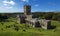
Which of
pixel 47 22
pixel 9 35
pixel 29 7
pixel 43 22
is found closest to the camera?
pixel 9 35

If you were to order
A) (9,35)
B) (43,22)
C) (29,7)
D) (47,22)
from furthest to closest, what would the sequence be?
(29,7) → (43,22) → (47,22) → (9,35)

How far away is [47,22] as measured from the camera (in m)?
42.8

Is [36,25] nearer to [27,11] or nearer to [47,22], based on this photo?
[47,22]

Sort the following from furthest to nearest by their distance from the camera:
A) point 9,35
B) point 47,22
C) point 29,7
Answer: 1. point 29,7
2. point 47,22
3. point 9,35

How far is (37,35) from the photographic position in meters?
30.7

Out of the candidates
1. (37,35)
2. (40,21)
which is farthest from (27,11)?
(37,35)

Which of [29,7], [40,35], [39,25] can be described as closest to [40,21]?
[39,25]

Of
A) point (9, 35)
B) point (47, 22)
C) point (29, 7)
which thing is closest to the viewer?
point (9, 35)

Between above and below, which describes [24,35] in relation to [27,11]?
below

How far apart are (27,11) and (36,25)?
85.5 ft

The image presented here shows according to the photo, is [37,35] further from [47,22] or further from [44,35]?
[47,22]

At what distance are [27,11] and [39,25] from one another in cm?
2558

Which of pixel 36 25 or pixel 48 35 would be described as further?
pixel 36 25

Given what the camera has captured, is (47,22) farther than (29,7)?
No
